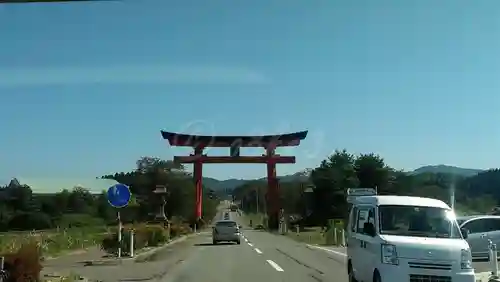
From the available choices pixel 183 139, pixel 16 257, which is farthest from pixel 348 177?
pixel 16 257

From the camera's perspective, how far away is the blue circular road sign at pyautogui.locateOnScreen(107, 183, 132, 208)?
22.2 meters

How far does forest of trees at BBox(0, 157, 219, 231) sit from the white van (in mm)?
34254

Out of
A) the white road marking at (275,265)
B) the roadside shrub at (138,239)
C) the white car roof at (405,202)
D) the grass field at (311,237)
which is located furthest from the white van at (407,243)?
the grass field at (311,237)

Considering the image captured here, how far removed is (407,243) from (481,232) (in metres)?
11.9

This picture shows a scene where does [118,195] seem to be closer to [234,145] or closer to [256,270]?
[256,270]

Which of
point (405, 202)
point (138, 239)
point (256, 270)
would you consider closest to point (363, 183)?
point (138, 239)

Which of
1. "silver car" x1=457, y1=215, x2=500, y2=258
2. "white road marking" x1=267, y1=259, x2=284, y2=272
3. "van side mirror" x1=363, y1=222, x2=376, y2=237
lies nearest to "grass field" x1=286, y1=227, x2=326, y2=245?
"white road marking" x1=267, y1=259, x2=284, y2=272

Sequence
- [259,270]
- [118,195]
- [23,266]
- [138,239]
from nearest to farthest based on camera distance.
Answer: [23,266] → [259,270] → [118,195] → [138,239]

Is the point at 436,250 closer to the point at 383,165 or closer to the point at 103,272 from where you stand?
the point at 103,272

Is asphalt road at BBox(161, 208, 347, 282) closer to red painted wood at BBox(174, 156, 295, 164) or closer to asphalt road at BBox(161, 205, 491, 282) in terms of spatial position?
asphalt road at BBox(161, 205, 491, 282)

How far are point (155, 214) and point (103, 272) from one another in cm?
4202

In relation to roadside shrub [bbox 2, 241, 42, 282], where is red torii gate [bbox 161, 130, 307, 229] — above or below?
above

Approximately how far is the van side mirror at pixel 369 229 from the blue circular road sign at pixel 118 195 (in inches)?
478

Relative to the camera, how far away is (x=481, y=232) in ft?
70.2
